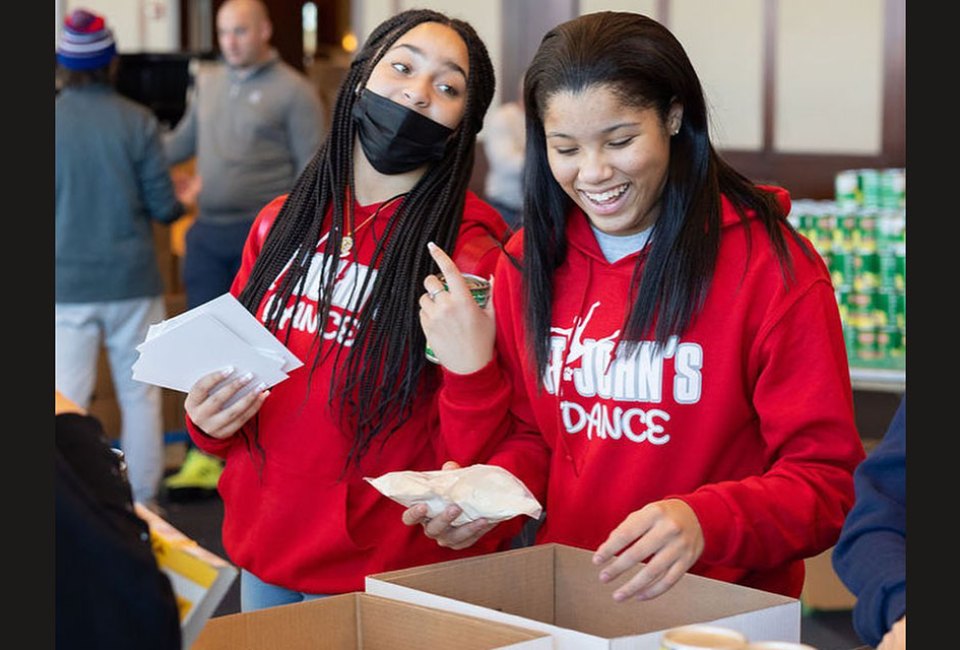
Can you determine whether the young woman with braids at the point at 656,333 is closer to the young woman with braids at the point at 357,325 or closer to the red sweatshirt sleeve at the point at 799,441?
the red sweatshirt sleeve at the point at 799,441

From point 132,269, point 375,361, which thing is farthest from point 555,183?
point 132,269

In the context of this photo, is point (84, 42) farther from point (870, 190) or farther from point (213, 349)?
point (213, 349)

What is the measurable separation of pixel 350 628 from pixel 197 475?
4.24m

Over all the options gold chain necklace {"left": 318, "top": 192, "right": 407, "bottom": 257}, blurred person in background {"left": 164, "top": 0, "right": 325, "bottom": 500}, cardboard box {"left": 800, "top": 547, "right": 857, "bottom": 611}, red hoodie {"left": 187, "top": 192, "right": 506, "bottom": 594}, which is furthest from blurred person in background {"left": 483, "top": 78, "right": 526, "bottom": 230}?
red hoodie {"left": 187, "top": 192, "right": 506, "bottom": 594}

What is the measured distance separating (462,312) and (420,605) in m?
0.51

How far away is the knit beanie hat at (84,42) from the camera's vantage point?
4.87m

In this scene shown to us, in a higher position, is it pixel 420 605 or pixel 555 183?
pixel 555 183

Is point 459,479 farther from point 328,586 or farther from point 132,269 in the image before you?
point 132,269

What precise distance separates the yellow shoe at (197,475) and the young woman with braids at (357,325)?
3.61m

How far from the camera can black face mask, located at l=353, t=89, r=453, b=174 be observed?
2.19 meters

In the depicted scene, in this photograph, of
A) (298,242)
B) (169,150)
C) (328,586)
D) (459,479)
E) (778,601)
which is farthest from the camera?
(169,150)

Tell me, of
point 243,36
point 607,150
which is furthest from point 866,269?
point 607,150

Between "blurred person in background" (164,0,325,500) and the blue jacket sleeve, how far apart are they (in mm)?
4309

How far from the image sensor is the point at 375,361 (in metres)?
Result: 2.14
